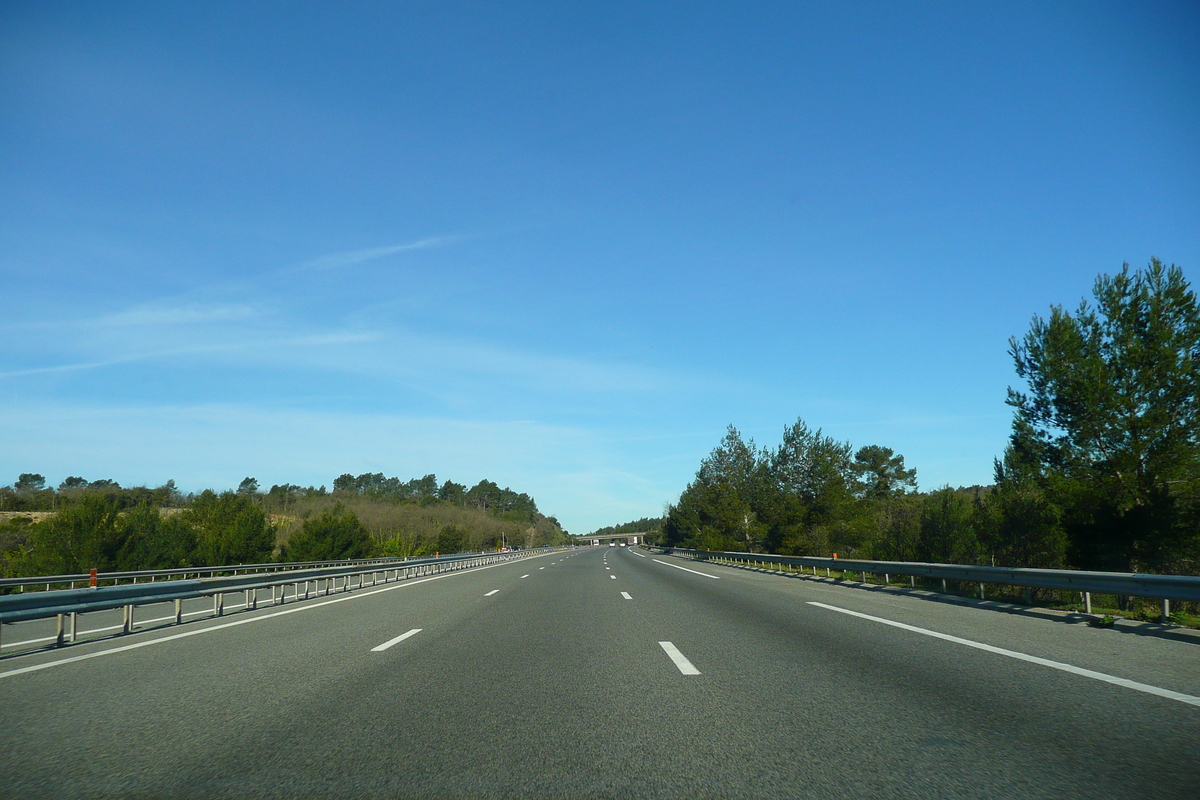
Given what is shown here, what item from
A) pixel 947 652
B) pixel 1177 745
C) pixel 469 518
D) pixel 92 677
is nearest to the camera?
pixel 1177 745

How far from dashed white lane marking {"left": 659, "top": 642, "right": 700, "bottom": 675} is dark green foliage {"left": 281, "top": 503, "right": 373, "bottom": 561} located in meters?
77.0

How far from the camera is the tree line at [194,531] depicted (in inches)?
2251

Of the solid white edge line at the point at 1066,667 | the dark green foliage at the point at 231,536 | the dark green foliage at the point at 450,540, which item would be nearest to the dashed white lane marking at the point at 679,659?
the solid white edge line at the point at 1066,667

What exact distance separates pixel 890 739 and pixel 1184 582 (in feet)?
25.1

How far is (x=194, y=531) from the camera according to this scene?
7956cm

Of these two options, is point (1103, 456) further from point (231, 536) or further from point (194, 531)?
Result: point (194, 531)

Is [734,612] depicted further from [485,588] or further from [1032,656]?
[485,588]

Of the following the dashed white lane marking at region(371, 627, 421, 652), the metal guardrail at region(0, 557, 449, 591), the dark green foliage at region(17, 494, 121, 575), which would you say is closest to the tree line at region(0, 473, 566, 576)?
the dark green foliage at region(17, 494, 121, 575)

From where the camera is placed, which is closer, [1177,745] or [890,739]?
[1177,745]

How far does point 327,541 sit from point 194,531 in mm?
12913

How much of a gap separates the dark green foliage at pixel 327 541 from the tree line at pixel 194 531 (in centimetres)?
11

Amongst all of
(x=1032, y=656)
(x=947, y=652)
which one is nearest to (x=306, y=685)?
(x=947, y=652)

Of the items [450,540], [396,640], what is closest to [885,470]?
[450,540]

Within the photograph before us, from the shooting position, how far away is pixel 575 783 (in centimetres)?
475
